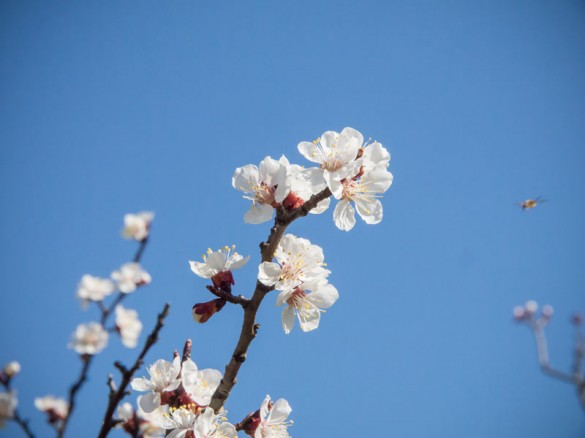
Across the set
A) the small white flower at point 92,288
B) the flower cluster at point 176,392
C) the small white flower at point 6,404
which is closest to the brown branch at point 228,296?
the flower cluster at point 176,392

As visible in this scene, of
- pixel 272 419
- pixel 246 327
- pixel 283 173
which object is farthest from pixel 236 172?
pixel 272 419

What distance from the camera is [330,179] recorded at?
1.32 metres

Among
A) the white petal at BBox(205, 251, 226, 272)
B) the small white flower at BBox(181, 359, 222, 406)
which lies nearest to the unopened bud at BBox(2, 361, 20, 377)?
the small white flower at BBox(181, 359, 222, 406)

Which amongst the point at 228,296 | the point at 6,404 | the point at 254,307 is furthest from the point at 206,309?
the point at 6,404

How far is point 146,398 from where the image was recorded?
1.49 m

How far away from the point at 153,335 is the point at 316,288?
2.30 ft

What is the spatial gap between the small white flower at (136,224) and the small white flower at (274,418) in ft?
9.44

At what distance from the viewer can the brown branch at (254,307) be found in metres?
1.20

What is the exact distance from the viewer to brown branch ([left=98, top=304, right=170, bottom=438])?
150 cm

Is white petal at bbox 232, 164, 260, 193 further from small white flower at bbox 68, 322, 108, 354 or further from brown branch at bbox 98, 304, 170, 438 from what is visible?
small white flower at bbox 68, 322, 108, 354

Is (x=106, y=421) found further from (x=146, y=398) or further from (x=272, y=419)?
(x=272, y=419)

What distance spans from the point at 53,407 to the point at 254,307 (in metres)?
3.29

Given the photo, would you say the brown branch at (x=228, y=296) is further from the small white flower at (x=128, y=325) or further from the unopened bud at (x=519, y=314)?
the unopened bud at (x=519, y=314)

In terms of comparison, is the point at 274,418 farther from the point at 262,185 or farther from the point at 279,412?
the point at 262,185
